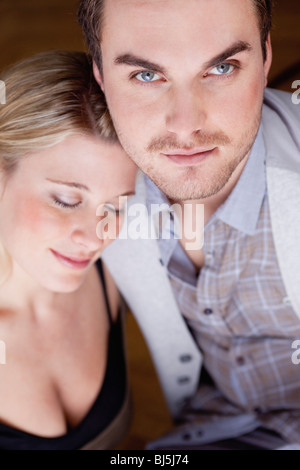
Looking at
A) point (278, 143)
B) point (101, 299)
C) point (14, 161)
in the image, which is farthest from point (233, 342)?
point (14, 161)

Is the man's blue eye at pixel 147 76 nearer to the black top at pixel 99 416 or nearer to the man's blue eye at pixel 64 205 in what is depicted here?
the man's blue eye at pixel 64 205

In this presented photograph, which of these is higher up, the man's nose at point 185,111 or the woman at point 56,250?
the man's nose at point 185,111

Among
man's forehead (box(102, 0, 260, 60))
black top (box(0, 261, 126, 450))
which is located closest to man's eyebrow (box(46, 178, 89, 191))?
man's forehead (box(102, 0, 260, 60))

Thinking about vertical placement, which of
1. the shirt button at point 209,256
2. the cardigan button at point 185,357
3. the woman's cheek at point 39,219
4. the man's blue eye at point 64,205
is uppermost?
the man's blue eye at point 64,205

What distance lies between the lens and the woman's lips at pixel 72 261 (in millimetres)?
1060

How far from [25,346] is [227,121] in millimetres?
582

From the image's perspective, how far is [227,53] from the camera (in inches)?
35.2

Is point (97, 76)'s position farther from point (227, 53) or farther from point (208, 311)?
point (208, 311)

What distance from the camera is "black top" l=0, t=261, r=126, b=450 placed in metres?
1.10

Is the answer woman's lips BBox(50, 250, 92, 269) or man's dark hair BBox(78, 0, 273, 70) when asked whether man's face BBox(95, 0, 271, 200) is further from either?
woman's lips BBox(50, 250, 92, 269)

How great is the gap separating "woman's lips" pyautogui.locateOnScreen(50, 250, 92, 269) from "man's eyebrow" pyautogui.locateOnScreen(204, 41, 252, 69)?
0.42m

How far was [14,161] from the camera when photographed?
102cm

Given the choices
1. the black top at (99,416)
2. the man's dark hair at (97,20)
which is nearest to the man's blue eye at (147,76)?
the man's dark hair at (97,20)
